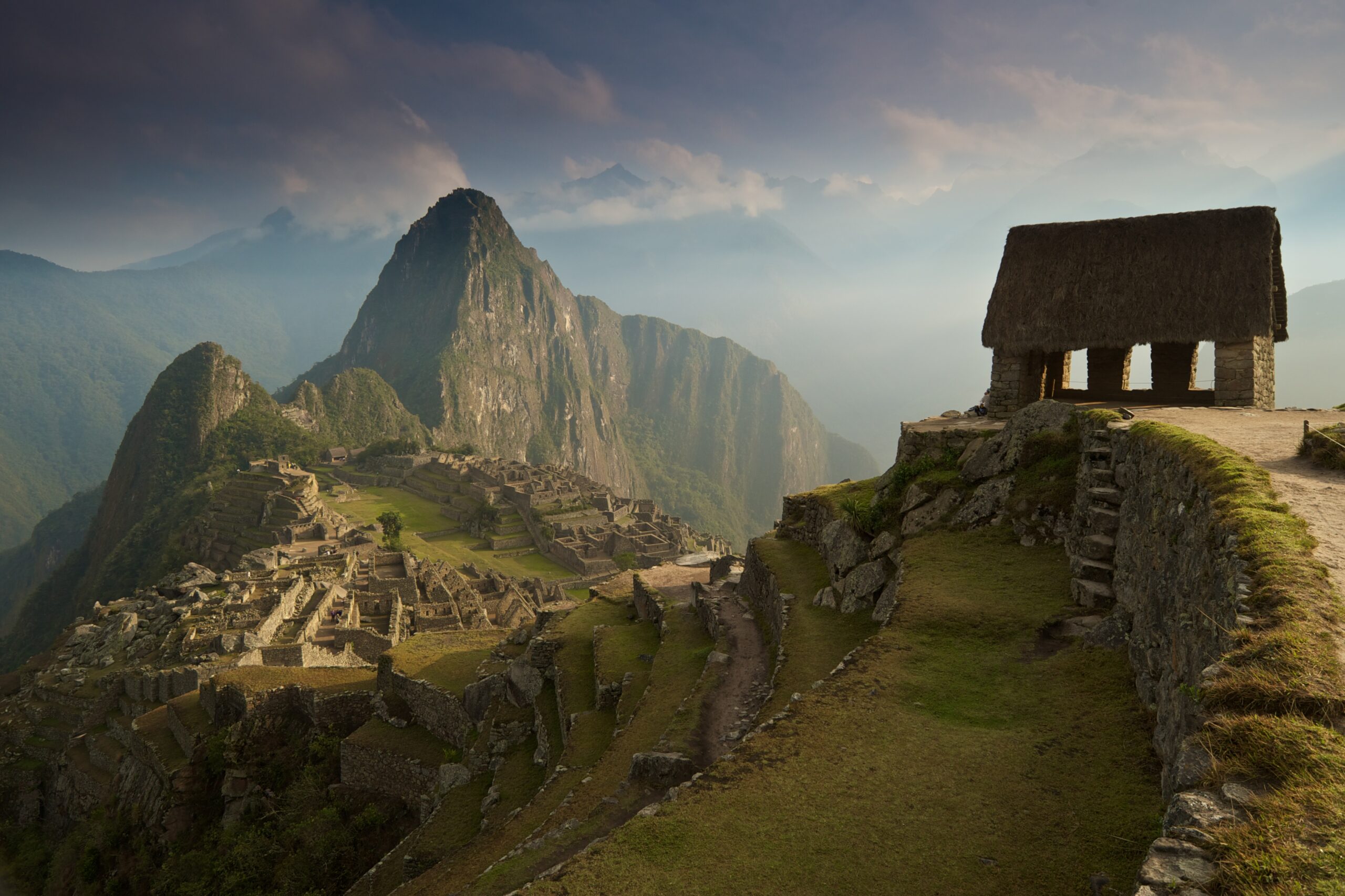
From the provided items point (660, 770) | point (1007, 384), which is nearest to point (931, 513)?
point (1007, 384)

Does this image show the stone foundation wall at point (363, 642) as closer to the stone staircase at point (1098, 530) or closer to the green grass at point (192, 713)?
the green grass at point (192, 713)

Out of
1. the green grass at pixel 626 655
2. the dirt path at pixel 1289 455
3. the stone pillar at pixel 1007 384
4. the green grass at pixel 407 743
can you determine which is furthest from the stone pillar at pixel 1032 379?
the green grass at pixel 407 743

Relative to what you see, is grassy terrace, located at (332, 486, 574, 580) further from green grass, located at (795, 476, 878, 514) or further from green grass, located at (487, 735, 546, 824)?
green grass, located at (487, 735, 546, 824)

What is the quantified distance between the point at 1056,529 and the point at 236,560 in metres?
52.2

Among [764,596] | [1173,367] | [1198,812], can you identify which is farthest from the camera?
[1173,367]

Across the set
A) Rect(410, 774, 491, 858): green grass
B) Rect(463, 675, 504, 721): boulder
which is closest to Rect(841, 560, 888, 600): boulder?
Rect(410, 774, 491, 858): green grass

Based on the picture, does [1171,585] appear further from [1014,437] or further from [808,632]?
[1014,437]

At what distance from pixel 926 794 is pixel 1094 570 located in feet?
13.3

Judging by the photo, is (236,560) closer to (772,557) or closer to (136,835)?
(136,835)

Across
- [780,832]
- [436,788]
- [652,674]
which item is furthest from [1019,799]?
[436,788]

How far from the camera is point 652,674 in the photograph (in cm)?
1353

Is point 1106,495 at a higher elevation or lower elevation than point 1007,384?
lower

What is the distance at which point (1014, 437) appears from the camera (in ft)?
38.5

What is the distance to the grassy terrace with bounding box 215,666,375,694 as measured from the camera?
61.1 ft
